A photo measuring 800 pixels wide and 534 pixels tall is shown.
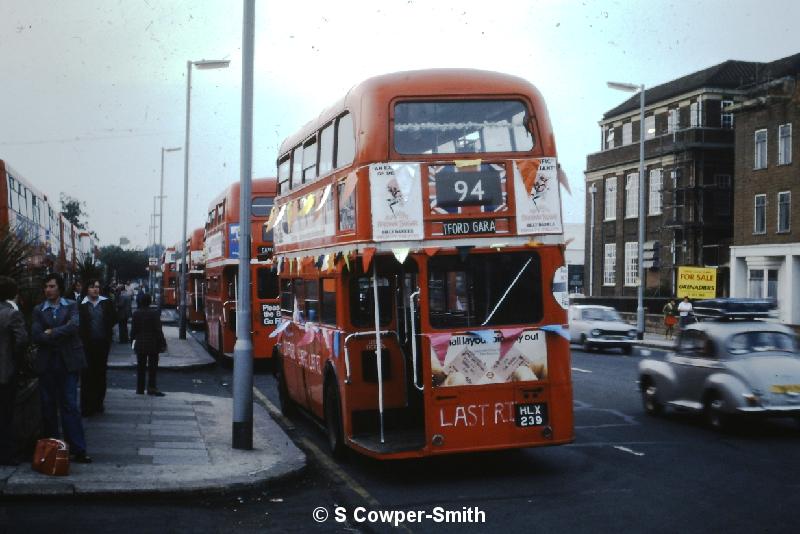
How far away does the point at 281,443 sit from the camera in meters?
12.9

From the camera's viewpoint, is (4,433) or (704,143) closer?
(4,433)

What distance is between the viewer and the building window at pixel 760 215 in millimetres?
48528

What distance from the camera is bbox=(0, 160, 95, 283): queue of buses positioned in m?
15.2

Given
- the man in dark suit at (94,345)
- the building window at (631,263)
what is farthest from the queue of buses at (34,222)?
the building window at (631,263)

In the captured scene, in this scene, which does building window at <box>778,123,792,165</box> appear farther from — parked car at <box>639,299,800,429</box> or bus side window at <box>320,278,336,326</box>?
bus side window at <box>320,278,336,326</box>

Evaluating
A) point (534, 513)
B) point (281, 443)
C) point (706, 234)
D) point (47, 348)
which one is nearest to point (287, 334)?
point (281, 443)

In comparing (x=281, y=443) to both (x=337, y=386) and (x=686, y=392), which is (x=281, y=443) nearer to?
(x=337, y=386)

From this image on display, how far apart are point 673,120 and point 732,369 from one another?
163ft

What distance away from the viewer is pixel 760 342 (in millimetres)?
14164

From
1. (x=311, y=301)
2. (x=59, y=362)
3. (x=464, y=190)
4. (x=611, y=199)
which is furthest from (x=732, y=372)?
(x=611, y=199)

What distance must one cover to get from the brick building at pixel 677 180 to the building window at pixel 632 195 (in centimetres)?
6

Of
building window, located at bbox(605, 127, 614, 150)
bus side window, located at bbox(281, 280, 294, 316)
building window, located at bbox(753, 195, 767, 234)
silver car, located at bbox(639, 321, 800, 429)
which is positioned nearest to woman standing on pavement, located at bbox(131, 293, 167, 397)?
bus side window, located at bbox(281, 280, 294, 316)

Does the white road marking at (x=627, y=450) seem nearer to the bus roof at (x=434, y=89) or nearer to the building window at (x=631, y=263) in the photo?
the bus roof at (x=434, y=89)

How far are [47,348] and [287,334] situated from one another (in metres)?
5.91
